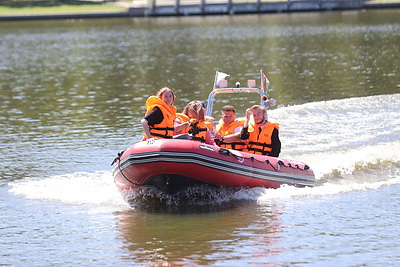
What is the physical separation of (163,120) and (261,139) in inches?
53.8

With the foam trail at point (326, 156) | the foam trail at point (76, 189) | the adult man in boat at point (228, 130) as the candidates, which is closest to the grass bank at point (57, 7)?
the foam trail at point (326, 156)

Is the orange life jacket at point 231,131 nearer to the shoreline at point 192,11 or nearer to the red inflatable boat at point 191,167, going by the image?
the red inflatable boat at point 191,167

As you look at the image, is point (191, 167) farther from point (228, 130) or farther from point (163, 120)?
point (228, 130)

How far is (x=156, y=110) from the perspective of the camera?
945 cm

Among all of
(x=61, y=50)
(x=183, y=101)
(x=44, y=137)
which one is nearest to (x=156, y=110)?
(x=44, y=137)

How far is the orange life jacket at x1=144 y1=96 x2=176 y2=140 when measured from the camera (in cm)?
949

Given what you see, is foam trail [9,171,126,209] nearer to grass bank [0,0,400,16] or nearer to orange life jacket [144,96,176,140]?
orange life jacket [144,96,176,140]

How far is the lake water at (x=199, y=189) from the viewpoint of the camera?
7750 millimetres

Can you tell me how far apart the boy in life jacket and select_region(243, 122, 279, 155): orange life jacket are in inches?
41.8

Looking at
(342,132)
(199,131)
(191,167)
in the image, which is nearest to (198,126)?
(199,131)

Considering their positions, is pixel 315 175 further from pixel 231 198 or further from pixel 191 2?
pixel 191 2

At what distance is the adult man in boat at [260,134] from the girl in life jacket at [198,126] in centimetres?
56

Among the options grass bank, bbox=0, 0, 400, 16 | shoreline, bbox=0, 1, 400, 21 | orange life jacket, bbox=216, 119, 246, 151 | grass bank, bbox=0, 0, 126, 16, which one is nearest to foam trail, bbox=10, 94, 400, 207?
orange life jacket, bbox=216, 119, 246, 151

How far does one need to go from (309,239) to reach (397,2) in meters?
42.1
